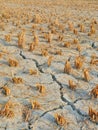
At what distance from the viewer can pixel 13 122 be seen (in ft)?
13.9

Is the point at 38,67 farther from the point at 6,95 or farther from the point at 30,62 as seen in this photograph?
the point at 6,95

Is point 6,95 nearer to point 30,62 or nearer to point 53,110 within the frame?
point 53,110

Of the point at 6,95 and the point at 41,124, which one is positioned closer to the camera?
the point at 41,124

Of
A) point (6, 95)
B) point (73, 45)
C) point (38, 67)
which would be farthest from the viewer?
point (73, 45)

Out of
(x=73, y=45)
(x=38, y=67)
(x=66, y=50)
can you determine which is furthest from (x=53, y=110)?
(x=73, y=45)

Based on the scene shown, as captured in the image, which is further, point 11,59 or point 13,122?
point 11,59

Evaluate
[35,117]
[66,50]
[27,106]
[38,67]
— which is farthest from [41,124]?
[66,50]

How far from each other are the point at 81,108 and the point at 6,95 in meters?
1.22

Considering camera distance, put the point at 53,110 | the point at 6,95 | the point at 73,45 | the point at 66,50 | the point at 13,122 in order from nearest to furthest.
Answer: the point at 13,122
the point at 53,110
the point at 6,95
the point at 66,50
the point at 73,45

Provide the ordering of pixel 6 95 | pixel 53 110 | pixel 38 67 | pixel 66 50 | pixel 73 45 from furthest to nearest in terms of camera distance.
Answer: pixel 73 45
pixel 66 50
pixel 38 67
pixel 6 95
pixel 53 110

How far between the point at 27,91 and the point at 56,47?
2.73 metres

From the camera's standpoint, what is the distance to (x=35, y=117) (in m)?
4.39

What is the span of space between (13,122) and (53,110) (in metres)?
0.67

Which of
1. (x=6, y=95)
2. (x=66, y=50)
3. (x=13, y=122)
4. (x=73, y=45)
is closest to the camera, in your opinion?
(x=13, y=122)
